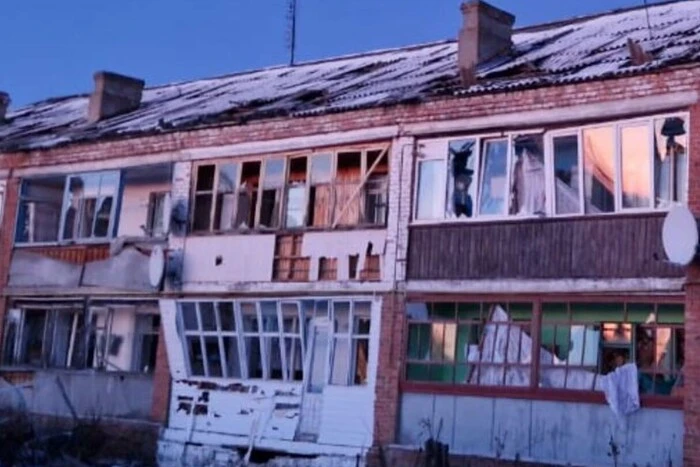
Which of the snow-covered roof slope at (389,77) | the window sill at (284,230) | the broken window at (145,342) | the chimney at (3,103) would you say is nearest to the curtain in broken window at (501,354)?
the window sill at (284,230)

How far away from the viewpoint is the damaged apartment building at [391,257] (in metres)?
17.3

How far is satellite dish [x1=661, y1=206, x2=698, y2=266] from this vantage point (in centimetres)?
1598

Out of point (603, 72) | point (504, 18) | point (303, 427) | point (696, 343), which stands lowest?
point (303, 427)

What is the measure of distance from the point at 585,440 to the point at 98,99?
50.0 ft

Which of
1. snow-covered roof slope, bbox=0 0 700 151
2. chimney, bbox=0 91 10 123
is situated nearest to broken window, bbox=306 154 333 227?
snow-covered roof slope, bbox=0 0 700 151

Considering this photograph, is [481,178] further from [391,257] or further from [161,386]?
[161,386]

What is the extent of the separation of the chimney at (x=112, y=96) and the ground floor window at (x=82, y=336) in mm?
4738

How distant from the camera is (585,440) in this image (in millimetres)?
17203

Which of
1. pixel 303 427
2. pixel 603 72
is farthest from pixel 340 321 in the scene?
pixel 603 72

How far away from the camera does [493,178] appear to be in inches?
749

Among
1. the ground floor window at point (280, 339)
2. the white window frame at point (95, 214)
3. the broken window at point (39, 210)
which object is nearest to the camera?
the ground floor window at point (280, 339)

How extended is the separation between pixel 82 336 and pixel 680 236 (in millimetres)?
13686

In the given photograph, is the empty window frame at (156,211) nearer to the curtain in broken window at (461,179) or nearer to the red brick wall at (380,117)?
the red brick wall at (380,117)

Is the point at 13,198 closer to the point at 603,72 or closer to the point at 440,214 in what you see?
the point at 440,214
